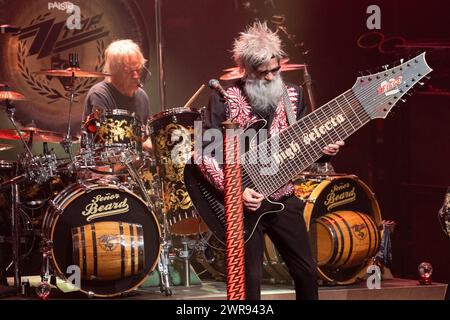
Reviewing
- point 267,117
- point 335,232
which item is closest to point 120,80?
point 335,232

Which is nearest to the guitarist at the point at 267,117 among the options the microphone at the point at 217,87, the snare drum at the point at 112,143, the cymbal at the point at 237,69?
the microphone at the point at 217,87

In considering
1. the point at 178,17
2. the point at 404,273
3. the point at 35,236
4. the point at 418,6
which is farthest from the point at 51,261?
the point at 418,6

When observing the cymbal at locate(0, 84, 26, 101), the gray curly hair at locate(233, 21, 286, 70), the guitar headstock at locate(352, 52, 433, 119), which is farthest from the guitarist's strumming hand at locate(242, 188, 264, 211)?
the cymbal at locate(0, 84, 26, 101)

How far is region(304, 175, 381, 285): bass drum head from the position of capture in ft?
25.5

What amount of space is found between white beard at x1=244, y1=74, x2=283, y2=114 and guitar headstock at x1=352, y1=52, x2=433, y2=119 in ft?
1.52

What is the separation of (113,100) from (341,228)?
2599 millimetres

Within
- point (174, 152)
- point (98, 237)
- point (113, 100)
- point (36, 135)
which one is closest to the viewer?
point (98, 237)

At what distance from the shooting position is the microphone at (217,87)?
15.4 feet

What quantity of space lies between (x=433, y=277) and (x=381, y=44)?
244 cm

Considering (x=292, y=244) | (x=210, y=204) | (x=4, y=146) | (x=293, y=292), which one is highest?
(x=4, y=146)

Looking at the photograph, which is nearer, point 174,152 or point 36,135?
point 174,152

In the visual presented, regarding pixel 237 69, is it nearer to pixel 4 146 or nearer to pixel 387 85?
pixel 4 146

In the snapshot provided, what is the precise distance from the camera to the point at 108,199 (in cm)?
726

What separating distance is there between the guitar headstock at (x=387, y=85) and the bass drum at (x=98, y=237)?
8.73 feet
